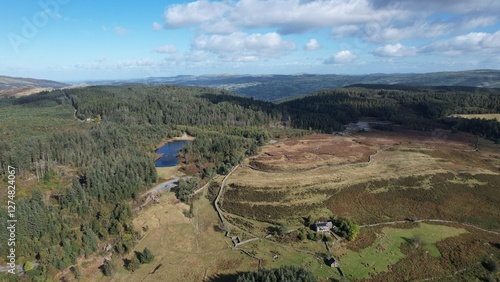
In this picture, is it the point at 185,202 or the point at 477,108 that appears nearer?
the point at 185,202

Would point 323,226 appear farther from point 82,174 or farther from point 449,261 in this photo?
point 82,174

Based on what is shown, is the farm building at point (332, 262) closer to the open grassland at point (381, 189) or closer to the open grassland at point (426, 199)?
the open grassland at point (381, 189)

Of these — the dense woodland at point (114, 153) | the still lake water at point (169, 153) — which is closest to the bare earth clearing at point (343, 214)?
the dense woodland at point (114, 153)

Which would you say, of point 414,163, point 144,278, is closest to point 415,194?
point 414,163

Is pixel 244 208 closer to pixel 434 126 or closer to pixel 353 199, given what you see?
pixel 353 199

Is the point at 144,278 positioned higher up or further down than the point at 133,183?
further down

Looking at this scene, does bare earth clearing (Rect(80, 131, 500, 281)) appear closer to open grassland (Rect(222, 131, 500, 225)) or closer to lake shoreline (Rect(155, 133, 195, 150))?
open grassland (Rect(222, 131, 500, 225))

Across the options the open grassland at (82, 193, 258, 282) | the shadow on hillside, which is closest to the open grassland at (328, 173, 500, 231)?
the open grassland at (82, 193, 258, 282)
